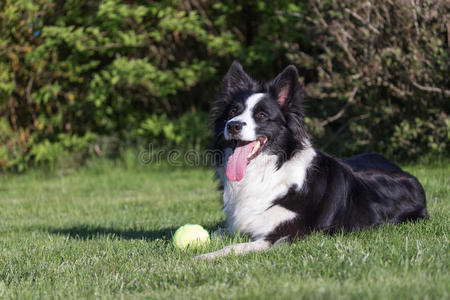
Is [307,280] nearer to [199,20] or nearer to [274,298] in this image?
[274,298]

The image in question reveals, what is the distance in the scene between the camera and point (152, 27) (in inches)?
491

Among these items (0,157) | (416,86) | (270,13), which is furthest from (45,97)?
(416,86)

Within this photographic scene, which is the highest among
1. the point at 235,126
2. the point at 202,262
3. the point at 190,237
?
the point at 235,126

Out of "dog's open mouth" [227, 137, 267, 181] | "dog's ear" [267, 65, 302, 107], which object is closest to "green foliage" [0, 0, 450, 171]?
"dog's ear" [267, 65, 302, 107]

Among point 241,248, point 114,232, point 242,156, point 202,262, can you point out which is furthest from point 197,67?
point 202,262

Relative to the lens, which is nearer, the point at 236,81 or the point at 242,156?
the point at 242,156

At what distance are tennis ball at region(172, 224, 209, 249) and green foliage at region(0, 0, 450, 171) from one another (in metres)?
5.55

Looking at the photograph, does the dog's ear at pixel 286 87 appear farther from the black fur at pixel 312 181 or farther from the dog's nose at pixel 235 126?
the dog's nose at pixel 235 126

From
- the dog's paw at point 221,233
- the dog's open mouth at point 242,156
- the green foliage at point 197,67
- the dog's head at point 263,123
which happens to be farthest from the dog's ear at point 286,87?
the green foliage at point 197,67

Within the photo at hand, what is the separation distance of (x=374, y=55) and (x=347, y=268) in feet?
20.6

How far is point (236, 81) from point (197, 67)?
6982 mm

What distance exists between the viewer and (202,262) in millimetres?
3824

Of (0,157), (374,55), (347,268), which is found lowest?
(0,157)

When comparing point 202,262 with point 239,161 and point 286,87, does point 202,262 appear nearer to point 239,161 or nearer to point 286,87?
point 239,161
